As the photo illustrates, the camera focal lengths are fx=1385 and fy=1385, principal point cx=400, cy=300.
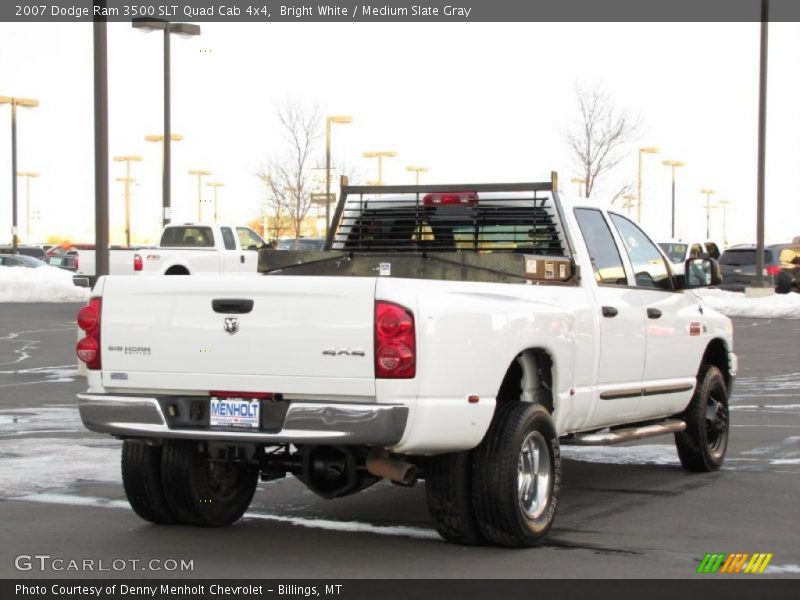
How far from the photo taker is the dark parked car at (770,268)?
39406 mm

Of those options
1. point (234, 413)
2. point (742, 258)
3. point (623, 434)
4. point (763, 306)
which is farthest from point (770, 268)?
point (234, 413)

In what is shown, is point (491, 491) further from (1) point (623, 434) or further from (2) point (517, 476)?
(1) point (623, 434)

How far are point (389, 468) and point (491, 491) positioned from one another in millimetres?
543

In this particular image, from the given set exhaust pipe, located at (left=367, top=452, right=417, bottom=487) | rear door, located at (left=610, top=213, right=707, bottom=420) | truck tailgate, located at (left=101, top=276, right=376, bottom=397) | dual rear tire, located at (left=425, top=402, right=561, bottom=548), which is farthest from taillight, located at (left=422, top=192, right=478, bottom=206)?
exhaust pipe, located at (left=367, top=452, right=417, bottom=487)

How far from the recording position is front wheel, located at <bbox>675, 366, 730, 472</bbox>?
10.2 metres

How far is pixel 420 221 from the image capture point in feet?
31.8

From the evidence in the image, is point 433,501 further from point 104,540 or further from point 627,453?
point 627,453

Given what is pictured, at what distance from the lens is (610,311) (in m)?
8.88

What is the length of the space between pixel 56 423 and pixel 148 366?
605 cm

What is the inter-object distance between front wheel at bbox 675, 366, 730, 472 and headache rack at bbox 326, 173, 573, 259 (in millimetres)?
1996

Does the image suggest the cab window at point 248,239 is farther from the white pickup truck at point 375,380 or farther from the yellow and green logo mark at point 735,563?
the yellow and green logo mark at point 735,563

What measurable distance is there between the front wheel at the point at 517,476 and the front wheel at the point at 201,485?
1.46m

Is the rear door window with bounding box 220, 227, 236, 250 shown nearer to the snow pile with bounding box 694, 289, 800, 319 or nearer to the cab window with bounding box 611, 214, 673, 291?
the snow pile with bounding box 694, 289, 800, 319
